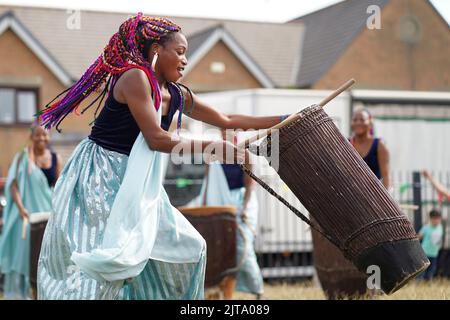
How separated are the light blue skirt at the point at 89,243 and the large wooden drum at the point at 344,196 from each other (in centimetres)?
69

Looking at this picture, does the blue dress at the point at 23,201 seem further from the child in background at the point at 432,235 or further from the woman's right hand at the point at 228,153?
the woman's right hand at the point at 228,153

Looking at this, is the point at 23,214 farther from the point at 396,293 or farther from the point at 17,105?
the point at 17,105

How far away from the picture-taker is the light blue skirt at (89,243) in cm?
473

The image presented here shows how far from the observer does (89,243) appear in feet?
15.6

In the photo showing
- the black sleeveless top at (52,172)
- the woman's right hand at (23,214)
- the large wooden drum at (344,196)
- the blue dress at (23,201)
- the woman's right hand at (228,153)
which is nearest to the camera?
the woman's right hand at (228,153)

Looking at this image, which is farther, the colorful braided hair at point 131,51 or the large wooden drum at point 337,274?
the large wooden drum at point 337,274

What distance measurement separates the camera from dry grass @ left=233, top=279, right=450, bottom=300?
718 centimetres

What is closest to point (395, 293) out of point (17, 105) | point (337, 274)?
point (337, 274)

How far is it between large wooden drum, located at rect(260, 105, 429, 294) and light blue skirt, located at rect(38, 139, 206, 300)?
694 millimetres

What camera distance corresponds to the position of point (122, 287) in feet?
16.0

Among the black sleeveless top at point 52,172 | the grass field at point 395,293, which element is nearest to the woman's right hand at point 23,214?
the black sleeveless top at point 52,172

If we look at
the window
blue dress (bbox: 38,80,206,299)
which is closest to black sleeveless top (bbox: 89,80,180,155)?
blue dress (bbox: 38,80,206,299)
